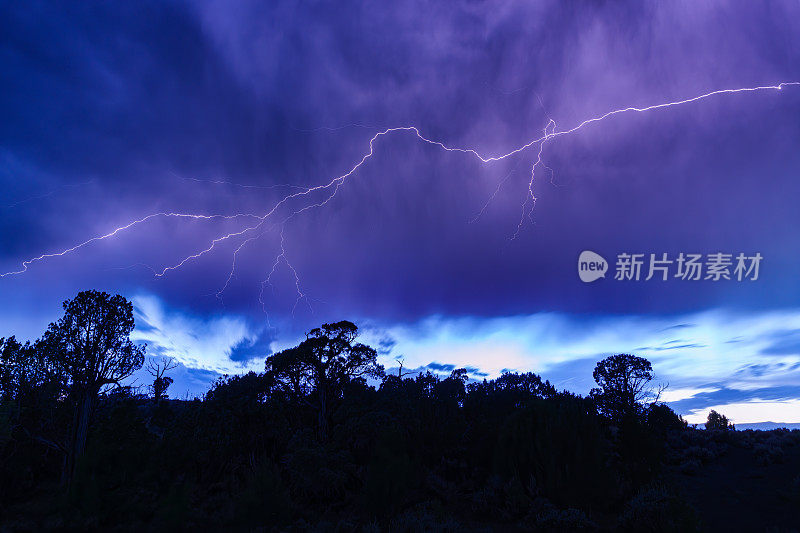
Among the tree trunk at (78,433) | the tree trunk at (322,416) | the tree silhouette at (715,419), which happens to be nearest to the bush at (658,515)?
the tree trunk at (322,416)

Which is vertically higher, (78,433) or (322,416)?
(322,416)

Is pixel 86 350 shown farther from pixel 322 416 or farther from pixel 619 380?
pixel 619 380

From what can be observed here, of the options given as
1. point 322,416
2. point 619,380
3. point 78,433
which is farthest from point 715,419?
point 78,433

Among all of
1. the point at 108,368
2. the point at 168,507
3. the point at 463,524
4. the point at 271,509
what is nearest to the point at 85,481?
the point at 168,507

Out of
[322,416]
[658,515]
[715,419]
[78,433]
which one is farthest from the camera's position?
[715,419]

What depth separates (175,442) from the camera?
2684cm

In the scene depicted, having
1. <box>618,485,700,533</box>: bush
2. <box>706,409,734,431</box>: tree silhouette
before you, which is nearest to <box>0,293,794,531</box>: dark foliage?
<box>618,485,700,533</box>: bush

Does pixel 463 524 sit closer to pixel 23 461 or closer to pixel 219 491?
pixel 219 491

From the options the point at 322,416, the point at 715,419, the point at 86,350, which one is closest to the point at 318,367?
the point at 322,416

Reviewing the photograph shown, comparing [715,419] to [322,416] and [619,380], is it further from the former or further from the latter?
[322,416]

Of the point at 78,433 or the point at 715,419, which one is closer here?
the point at 78,433

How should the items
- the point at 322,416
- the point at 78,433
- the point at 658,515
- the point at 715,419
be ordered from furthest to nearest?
1. the point at 715,419
2. the point at 322,416
3. the point at 78,433
4. the point at 658,515

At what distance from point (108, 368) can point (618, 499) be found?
1110 inches

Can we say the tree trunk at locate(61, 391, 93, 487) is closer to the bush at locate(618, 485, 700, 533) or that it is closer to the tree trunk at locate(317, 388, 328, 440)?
the tree trunk at locate(317, 388, 328, 440)
